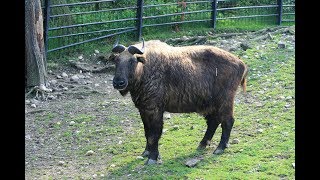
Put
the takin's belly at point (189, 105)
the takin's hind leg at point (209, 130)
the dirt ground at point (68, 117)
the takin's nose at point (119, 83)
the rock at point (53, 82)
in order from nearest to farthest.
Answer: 1. the takin's nose at point (119, 83)
2. the dirt ground at point (68, 117)
3. the takin's belly at point (189, 105)
4. the takin's hind leg at point (209, 130)
5. the rock at point (53, 82)

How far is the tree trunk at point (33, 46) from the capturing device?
11.2m

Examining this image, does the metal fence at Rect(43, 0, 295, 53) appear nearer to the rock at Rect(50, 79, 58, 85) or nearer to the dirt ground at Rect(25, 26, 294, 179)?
the dirt ground at Rect(25, 26, 294, 179)

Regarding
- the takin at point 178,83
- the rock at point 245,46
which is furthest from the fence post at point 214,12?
the takin at point 178,83

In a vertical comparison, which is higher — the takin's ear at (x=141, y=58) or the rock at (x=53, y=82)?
the takin's ear at (x=141, y=58)

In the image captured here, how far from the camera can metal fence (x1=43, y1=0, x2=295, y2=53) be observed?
13492mm

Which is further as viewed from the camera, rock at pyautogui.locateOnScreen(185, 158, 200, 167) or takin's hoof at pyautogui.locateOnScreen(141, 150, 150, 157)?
takin's hoof at pyautogui.locateOnScreen(141, 150, 150, 157)

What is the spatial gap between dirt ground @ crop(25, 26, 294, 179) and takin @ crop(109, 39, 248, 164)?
88cm

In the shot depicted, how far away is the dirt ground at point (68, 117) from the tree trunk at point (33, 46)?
0.33 metres

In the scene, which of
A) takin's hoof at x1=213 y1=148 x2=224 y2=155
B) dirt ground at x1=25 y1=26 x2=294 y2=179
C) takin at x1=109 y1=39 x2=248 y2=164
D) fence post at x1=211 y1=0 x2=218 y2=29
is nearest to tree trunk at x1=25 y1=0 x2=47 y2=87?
dirt ground at x1=25 y1=26 x2=294 y2=179

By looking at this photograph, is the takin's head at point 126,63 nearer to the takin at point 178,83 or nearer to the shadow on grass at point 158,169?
the takin at point 178,83

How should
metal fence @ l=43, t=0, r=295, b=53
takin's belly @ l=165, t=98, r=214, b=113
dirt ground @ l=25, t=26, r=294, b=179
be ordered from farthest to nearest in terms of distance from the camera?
metal fence @ l=43, t=0, r=295, b=53 < takin's belly @ l=165, t=98, r=214, b=113 < dirt ground @ l=25, t=26, r=294, b=179

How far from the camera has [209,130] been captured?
8523mm

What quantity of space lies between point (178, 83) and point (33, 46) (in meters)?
3.80
